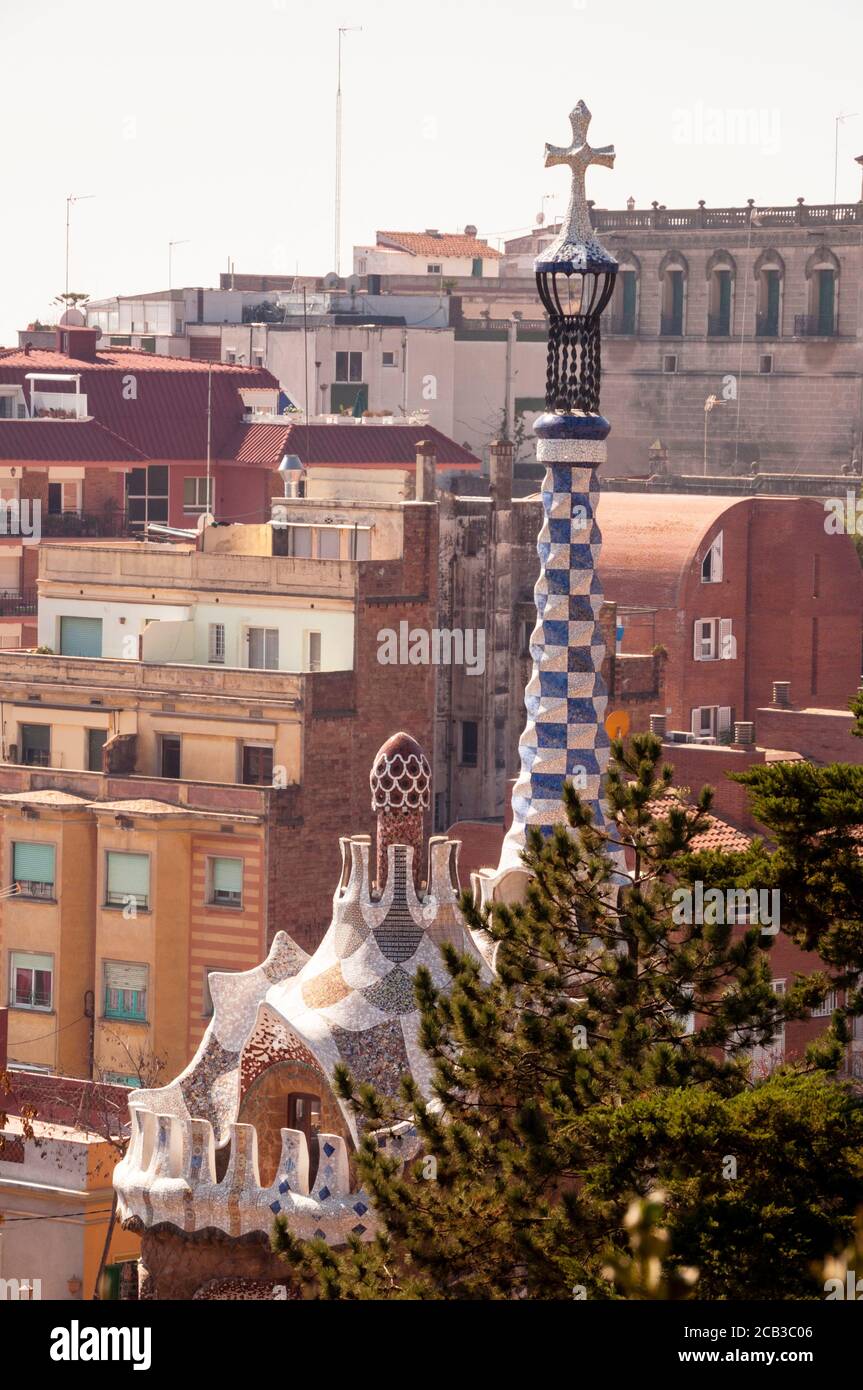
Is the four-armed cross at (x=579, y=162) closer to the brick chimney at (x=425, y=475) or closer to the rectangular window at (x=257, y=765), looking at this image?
the rectangular window at (x=257, y=765)

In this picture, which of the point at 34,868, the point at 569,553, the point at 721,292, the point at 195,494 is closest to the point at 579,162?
the point at 569,553

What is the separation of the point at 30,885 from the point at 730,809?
38.6 ft

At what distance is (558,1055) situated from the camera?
26922mm

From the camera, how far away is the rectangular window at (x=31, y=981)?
53.4m

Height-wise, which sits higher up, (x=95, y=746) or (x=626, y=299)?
A: (x=626, y=299)

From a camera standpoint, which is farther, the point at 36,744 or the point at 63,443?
the point at 63,443

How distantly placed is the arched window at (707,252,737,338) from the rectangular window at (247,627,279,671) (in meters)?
58.4

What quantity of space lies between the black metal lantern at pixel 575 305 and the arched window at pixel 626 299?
8302cm

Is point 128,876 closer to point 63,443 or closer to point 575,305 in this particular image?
point 575,305

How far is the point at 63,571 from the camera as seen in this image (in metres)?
62.3

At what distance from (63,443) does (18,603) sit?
8.76m
